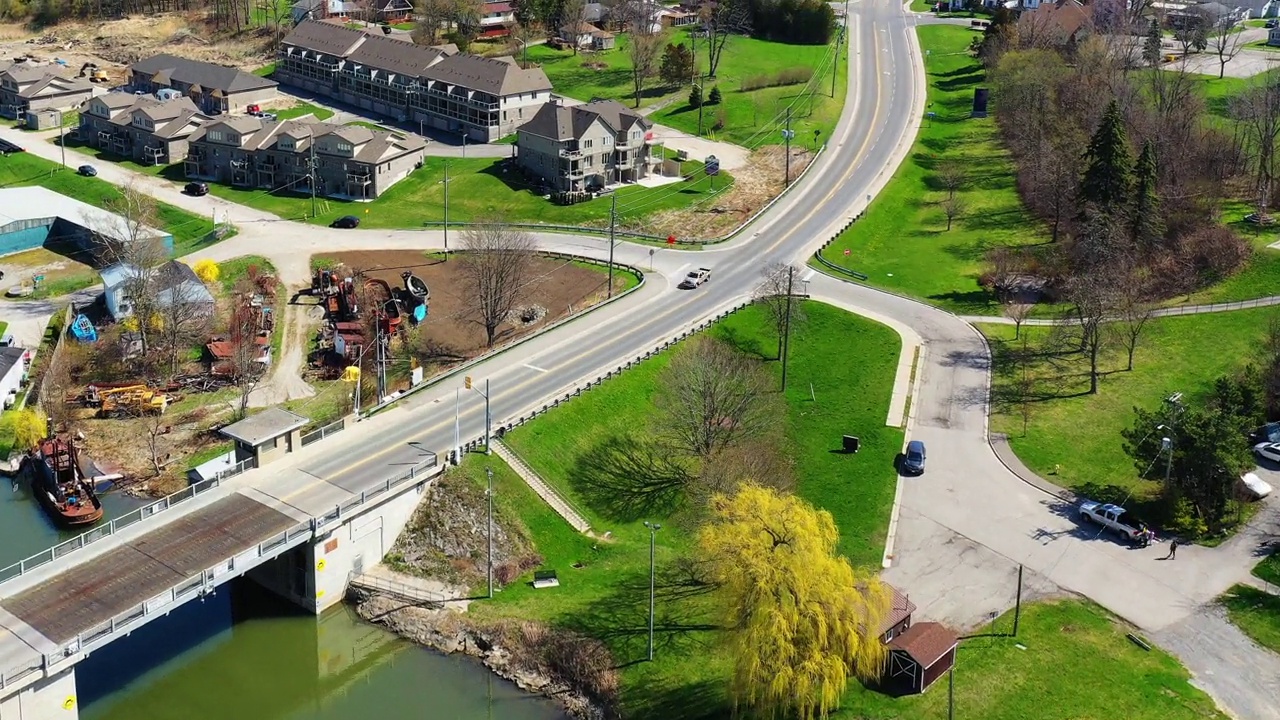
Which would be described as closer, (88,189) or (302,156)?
(302,156)

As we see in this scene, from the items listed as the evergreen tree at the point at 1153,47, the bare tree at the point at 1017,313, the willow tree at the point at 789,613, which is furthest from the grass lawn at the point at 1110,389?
the evergreen tree at the point at 1153,47

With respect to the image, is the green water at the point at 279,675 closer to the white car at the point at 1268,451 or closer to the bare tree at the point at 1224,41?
the white car at the point at 1268,451

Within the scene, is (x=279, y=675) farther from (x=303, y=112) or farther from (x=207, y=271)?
(x=303, y=112)

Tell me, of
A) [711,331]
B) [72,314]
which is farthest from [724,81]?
[72,314]

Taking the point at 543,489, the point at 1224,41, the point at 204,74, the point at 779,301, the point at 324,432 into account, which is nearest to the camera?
the point at 543,489

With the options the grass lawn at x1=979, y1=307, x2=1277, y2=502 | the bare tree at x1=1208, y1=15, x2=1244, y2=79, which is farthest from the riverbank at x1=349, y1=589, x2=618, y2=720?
the bare tree at x1=1208, y1=15, x2=1244, y2=79

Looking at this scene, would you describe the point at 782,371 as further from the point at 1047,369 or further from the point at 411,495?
the point at 411,495

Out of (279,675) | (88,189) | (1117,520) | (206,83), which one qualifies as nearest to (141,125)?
(88,189)
